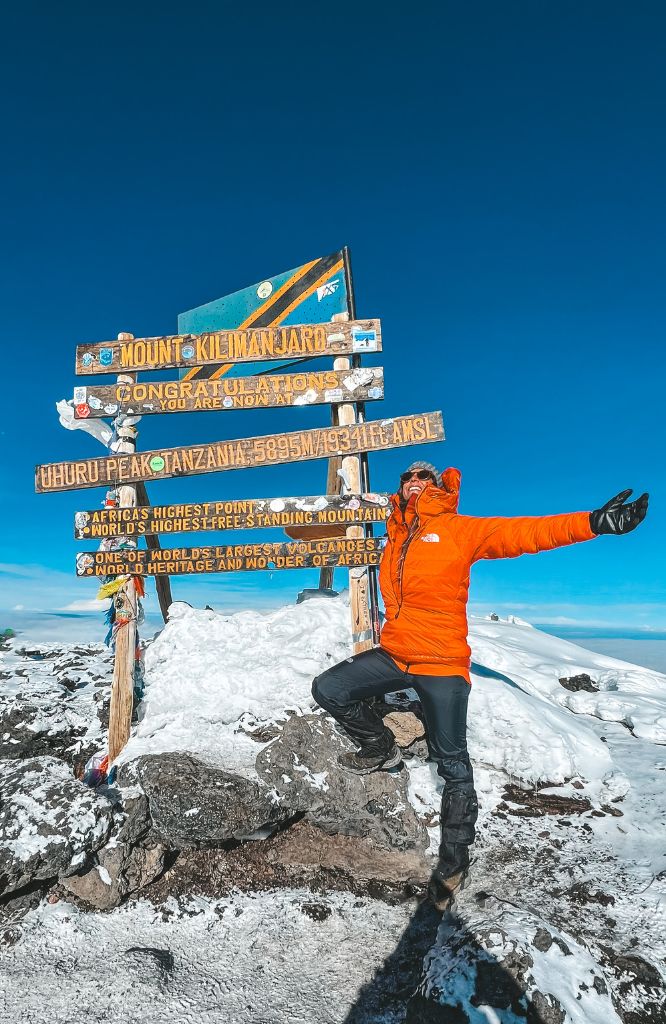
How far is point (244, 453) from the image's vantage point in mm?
7258

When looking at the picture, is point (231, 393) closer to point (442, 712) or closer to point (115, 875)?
point (442, 712)

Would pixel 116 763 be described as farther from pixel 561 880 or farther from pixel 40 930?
pixel 561 880

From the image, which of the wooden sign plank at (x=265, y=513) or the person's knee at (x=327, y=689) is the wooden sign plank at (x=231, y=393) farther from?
the person's knee at (x=327, y=689)

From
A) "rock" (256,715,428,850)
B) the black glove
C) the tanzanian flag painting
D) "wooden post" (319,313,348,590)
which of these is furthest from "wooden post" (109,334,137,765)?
the black glove

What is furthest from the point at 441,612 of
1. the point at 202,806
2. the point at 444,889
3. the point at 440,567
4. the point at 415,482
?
the point at 202,806

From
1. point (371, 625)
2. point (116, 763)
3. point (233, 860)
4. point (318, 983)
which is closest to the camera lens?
point (318, 983)

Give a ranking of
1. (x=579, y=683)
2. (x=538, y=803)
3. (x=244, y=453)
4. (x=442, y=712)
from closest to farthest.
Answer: (x=442, y=712) < (x=538, y=803) < (x=244, y=453) < (x=579, y=683)

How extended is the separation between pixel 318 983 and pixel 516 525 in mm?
3437

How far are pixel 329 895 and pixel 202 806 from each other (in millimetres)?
1329

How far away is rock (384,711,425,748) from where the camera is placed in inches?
241

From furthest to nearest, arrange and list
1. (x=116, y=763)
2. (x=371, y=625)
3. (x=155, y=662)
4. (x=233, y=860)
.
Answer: (x=155, y=662) < (x=371, y=625) < (x=116, y=763) < (x=233, y=860)

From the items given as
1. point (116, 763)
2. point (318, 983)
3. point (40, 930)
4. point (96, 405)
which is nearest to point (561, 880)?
point (318, 983)

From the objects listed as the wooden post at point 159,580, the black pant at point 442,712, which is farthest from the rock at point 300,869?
the wooden post at point 159,580

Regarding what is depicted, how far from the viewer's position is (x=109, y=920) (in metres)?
4.46
